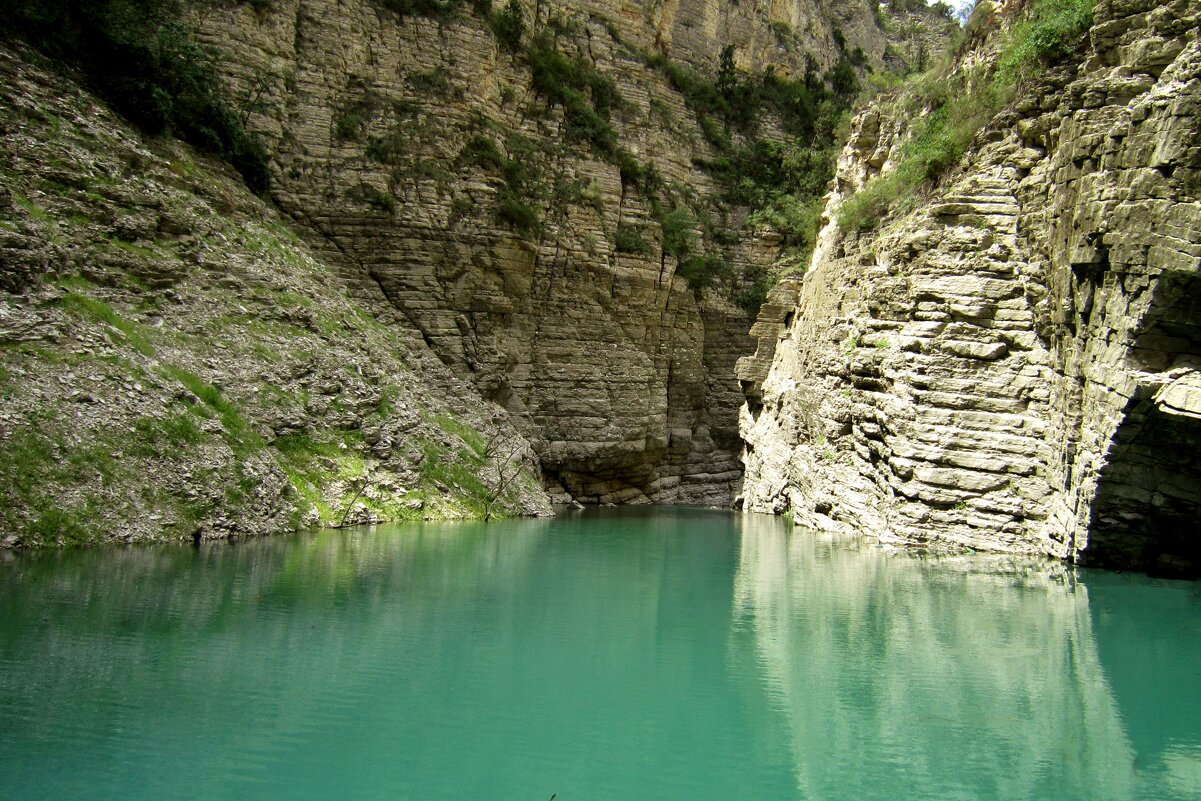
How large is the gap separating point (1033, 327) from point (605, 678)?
16.2 metres

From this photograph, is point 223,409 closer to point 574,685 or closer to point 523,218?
point 574,685

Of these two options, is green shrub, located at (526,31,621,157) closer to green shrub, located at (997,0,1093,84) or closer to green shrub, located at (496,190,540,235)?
green shrub, located at (496,190,540,235)

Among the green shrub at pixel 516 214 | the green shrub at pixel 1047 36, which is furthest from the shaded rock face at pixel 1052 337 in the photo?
the green shrub at pixel 516 214

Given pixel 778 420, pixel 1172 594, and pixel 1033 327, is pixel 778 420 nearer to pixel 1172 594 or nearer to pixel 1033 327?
pixel 1033 327

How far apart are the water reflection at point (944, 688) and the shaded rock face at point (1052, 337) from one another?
2949mm

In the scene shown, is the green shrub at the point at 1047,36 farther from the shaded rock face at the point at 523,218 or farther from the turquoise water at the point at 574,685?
the shaded rock face at the point at 523,218

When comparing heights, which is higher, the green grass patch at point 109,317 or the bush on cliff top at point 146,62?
the bush on cliff top at point 146,62

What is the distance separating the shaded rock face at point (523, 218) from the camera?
120ft

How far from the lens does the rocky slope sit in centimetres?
1709

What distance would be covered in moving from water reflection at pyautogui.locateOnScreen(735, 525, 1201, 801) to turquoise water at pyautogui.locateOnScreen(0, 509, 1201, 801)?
0.04 metres

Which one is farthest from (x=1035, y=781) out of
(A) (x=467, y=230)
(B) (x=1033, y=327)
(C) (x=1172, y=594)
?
(A) (x=467, y=230)

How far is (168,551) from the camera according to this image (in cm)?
1662

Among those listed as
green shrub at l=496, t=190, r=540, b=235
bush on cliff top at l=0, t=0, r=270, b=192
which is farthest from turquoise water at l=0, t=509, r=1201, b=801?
green shrub at l=496, t=190, r=540, b=235

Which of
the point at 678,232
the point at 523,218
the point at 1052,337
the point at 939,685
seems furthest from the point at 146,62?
the point at 939,685
